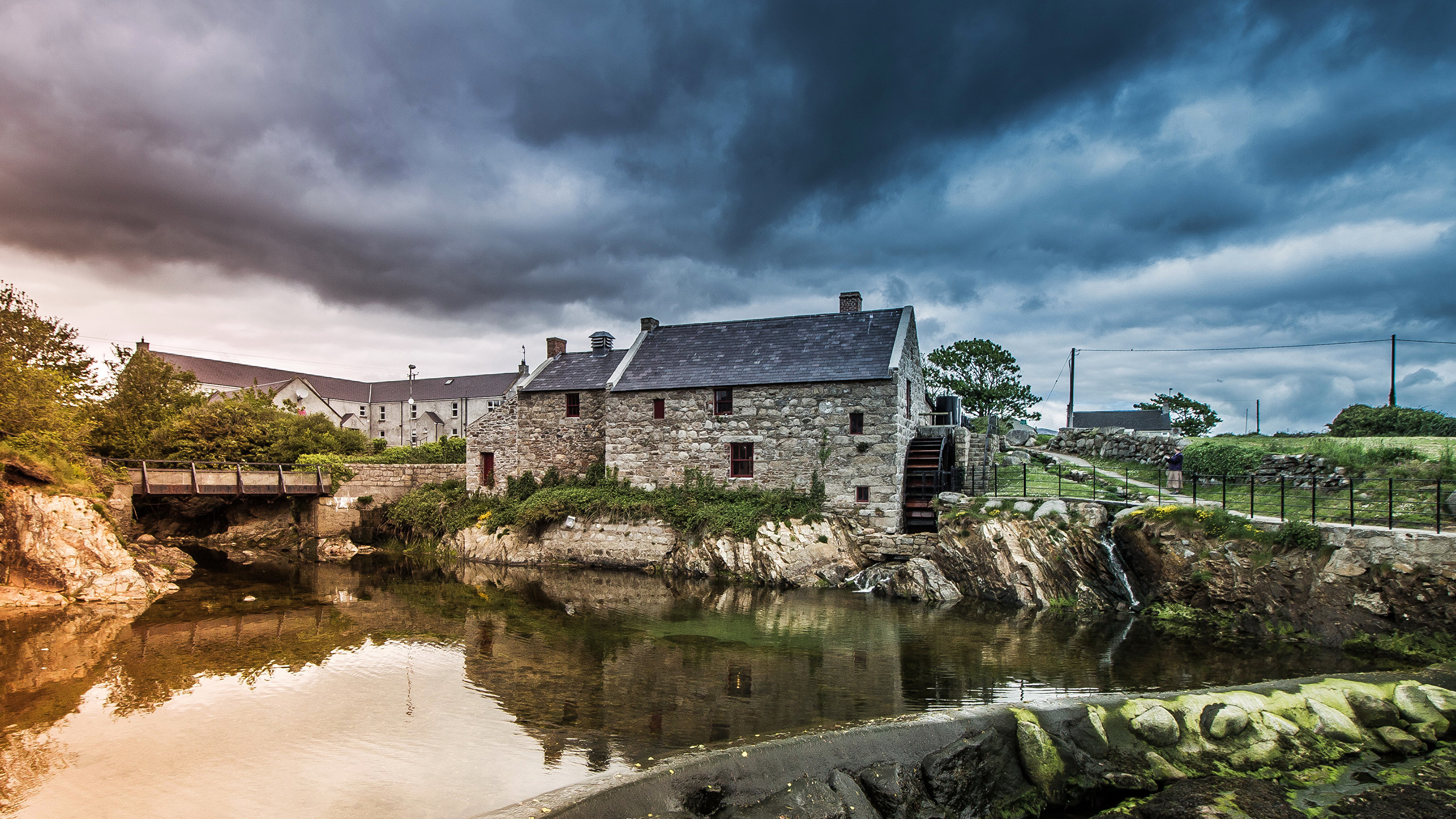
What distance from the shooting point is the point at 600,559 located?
22.4 m

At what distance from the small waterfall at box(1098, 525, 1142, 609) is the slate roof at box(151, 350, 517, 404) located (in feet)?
162

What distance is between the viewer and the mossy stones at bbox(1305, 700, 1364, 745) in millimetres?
8078

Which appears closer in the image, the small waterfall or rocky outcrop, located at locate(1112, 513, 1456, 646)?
rocky outcrop, located at locate(1112, 513, 1456, 646)

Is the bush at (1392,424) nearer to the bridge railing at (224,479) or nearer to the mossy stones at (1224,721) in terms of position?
the mossy stones at (1224,721)

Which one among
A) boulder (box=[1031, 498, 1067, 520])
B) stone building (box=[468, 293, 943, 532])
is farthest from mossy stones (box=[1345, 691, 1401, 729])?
stone building (box=[468, 293, 943, 532])

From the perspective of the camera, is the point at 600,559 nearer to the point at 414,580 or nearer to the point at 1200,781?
the point at 414,580

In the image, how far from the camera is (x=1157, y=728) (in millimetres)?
7812

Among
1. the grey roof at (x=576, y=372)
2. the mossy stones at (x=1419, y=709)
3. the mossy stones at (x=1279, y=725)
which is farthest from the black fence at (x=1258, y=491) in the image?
the grey roof at (x=576, y=372)

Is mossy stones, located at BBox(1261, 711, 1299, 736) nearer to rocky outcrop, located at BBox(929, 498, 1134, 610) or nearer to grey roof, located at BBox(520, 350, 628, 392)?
rocky outcrop, located at BBox(929, 498, 1134, 610)

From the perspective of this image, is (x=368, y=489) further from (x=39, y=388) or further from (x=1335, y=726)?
(x=1335, y=726)

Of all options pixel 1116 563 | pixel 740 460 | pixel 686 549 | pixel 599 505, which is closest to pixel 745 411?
pixel 740 460

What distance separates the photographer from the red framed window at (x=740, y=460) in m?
22.4

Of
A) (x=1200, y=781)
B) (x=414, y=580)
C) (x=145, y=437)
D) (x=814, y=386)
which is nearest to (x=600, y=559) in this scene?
(x=414, y=580)

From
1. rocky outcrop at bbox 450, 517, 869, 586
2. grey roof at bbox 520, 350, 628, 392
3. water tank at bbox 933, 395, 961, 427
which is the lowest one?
rocky outcrop at bbox 450, 517, 869, 586
